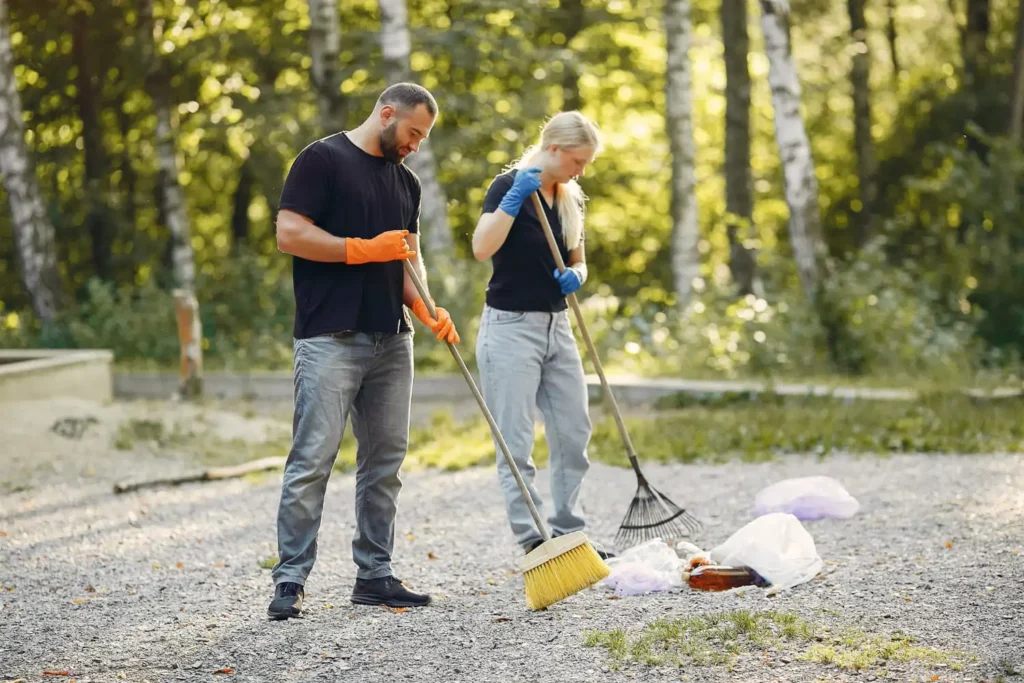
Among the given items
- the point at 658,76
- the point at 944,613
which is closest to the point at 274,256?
the point at 658,76

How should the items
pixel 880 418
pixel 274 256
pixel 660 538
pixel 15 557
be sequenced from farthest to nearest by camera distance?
pixel 274 256 < pixel 880 418 < pixel 15 557 < pixel 660 538

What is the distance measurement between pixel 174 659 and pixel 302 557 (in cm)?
67

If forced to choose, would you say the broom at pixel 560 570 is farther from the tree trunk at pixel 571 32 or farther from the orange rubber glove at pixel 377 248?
the tree trunk at pixel 571 32

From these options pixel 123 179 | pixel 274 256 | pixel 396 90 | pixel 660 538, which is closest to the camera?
pixel 396 90

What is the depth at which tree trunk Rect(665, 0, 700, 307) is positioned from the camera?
15.5 m

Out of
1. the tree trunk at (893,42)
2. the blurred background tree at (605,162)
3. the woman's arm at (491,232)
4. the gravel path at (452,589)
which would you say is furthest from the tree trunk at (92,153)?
the woman's arm at (491,232)

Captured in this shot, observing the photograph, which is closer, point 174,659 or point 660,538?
point 174,659

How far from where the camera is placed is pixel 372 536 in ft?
17.2

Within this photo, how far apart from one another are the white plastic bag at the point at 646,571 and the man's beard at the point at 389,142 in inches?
74.5

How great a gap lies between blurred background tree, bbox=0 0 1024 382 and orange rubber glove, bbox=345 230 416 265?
23.9 ft

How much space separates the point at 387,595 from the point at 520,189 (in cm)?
171

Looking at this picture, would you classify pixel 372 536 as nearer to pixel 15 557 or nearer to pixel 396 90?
pixel 396 90

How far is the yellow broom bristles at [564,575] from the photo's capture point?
489 cm

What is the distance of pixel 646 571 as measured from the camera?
5281 mm
